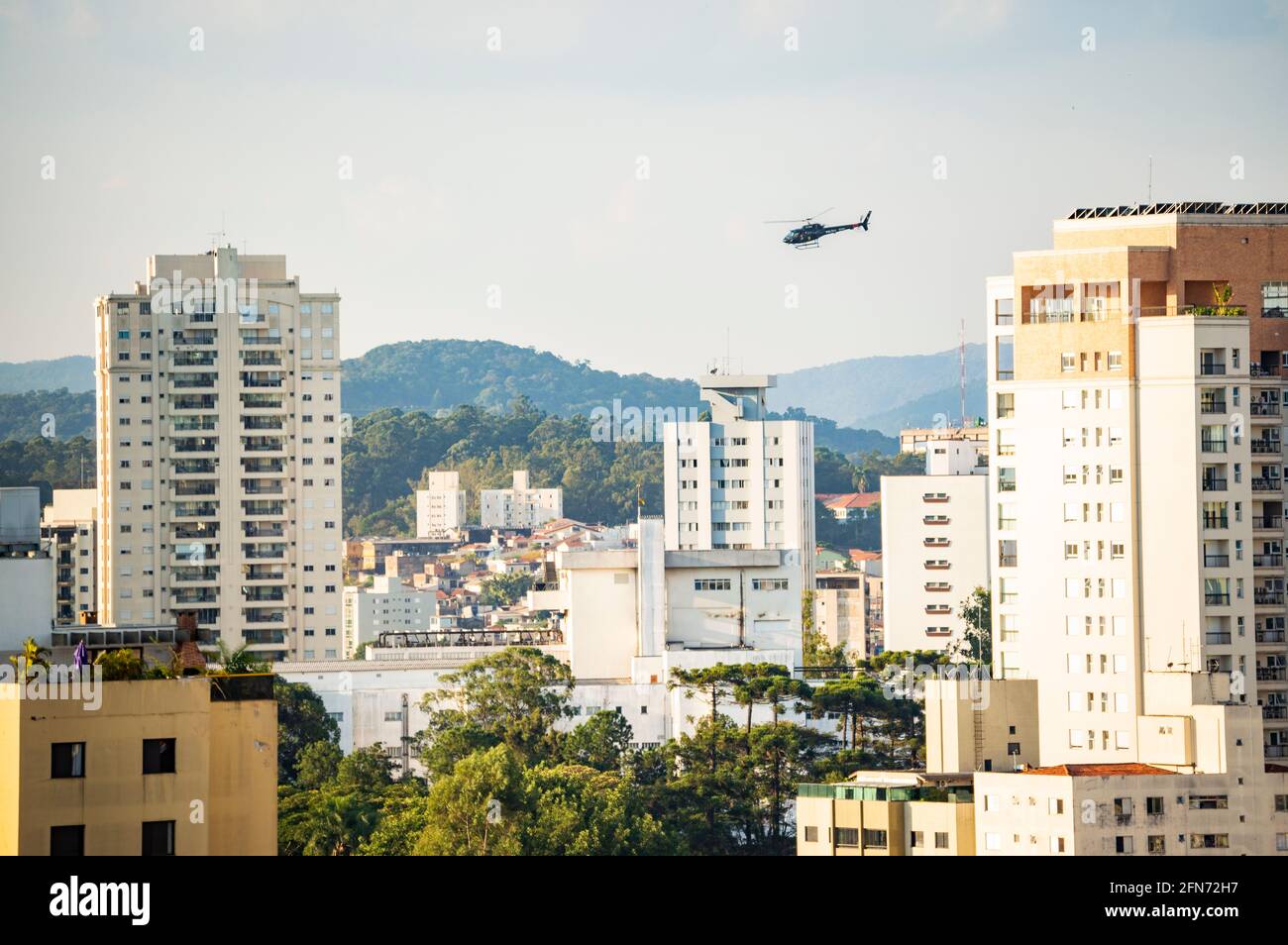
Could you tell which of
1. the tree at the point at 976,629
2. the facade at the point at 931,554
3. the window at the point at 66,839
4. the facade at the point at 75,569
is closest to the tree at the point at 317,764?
the tree at the point at 976,629

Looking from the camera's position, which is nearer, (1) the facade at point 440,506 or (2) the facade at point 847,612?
(2) the facade at point 847,612

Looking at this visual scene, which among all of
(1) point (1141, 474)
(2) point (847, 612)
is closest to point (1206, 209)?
(1) point (1141, 474)

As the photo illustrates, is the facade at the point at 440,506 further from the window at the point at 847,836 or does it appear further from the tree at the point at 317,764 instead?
the window at the point at 847,836

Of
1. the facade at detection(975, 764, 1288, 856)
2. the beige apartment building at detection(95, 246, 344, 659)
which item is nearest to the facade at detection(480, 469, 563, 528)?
the beige apartment building at detection(95, 246, 344, 659)

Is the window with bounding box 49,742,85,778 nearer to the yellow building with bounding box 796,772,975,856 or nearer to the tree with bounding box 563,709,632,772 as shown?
the yellow building with bounding box 796,772,975,856
